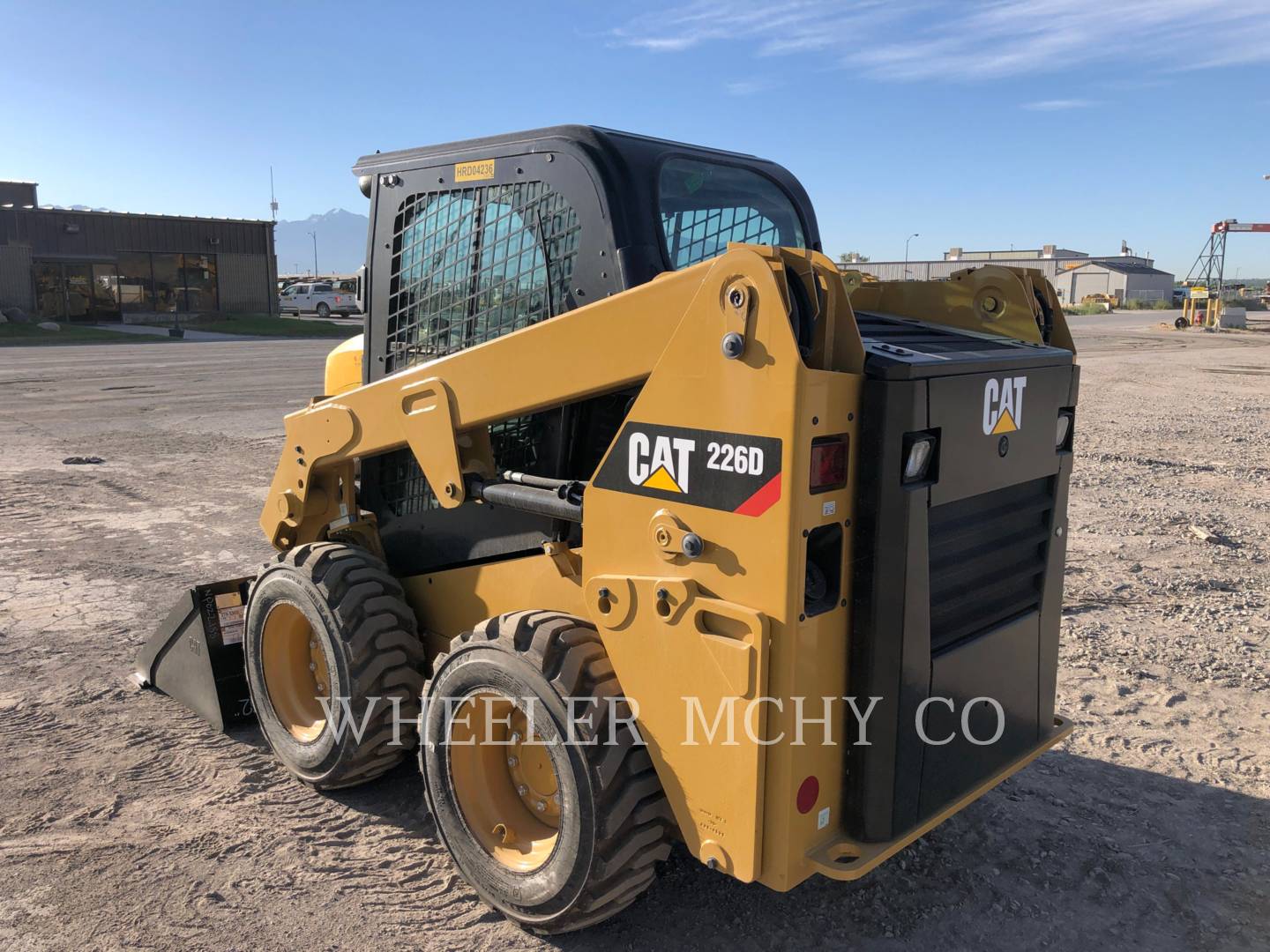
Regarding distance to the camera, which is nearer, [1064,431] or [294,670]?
[1064,431]

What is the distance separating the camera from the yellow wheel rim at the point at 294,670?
4.24 metres

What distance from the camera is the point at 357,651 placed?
3791mm

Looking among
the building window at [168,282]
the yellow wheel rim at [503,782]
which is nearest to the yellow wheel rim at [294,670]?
the yellow wheel rim at [503,782]

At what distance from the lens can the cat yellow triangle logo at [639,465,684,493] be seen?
279cm

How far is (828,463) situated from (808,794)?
0.92m

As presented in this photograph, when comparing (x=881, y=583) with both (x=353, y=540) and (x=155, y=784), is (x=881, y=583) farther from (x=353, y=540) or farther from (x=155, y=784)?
(x=155, y=784)

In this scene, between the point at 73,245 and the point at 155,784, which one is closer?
the point at 155,784

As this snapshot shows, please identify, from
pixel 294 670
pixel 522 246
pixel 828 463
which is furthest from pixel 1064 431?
pixel 294 670

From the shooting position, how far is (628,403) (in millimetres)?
3361

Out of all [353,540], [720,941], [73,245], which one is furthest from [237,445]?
[73,245]

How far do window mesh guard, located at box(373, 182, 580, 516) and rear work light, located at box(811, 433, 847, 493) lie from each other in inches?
48.3

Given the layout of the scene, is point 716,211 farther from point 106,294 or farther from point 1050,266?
point 1050,266

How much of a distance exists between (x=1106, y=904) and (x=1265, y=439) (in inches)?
→ 455

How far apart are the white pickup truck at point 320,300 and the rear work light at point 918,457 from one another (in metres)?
45.0
